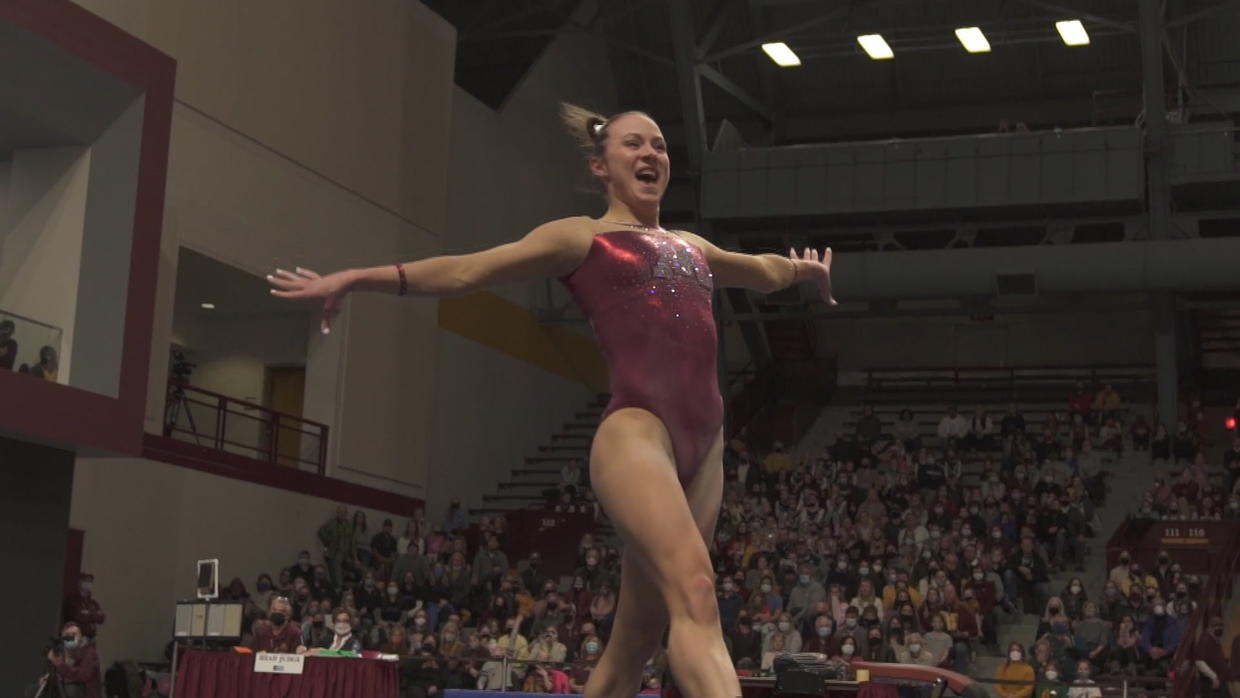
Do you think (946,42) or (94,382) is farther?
(946,42)

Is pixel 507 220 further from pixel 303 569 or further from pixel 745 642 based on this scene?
pixel 745 642

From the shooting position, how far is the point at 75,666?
1593cm

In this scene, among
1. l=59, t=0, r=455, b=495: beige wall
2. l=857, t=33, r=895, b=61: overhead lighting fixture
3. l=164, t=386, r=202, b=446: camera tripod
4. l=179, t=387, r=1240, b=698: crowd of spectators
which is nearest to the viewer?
l=179, t=387, r=1240, b=698: crowd of spectators

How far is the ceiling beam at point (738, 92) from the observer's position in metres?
26.7

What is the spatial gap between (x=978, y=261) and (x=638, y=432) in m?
21.5

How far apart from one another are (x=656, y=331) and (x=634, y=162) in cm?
54

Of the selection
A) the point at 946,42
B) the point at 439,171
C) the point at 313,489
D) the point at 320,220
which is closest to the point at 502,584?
the point at 313,489

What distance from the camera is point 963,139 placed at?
25172 millimetres

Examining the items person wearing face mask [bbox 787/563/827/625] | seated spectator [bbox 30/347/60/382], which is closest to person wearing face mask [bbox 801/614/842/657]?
person wearing face mask [bbox 787/563/827/625]

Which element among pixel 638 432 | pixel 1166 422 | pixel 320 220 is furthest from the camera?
pixel 1166 422

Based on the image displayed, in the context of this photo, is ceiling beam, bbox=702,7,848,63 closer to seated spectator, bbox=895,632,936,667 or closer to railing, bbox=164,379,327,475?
railing, bbox=164,379,327,475

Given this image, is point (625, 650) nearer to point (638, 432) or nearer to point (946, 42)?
point (638, 432)

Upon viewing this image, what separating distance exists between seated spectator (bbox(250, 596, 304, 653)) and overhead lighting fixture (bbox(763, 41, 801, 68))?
40.8 ft

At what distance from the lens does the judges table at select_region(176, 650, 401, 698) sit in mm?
14844
